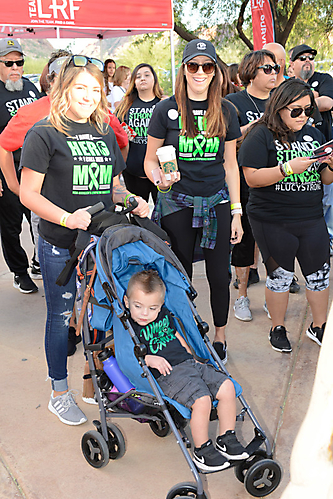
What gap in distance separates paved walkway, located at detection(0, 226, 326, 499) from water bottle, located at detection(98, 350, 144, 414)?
0.35m

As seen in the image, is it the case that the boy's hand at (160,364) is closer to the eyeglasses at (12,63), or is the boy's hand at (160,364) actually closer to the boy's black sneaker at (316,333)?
the boy's black sneaker at (316,333)

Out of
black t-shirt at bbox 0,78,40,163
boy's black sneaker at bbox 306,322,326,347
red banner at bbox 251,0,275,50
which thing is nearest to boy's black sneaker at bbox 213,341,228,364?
boy's black sneaker at bbox 306,322,326,347

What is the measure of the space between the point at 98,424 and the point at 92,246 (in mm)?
964

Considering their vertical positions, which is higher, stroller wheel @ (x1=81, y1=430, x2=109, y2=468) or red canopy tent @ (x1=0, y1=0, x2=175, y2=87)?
Answer: red canopy tent @ (x1=0, y1=0, x2=175, y2=87)

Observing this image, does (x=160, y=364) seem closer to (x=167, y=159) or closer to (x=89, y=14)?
(x=167, y=159)

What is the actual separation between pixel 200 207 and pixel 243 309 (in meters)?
1.49

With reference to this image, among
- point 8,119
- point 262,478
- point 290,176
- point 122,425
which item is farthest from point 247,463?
point 8,119

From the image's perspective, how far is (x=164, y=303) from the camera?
9.91 ft

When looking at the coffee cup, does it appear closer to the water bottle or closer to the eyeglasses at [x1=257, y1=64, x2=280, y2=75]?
the water bottle

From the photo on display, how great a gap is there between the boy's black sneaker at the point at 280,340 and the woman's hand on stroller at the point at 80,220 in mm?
2031

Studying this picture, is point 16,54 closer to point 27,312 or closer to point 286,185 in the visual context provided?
point 27,312

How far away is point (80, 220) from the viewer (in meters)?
2.58

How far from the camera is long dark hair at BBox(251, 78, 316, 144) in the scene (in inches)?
138

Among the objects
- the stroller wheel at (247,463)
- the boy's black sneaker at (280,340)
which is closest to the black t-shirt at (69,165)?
the stroller wheel at (247,463)
